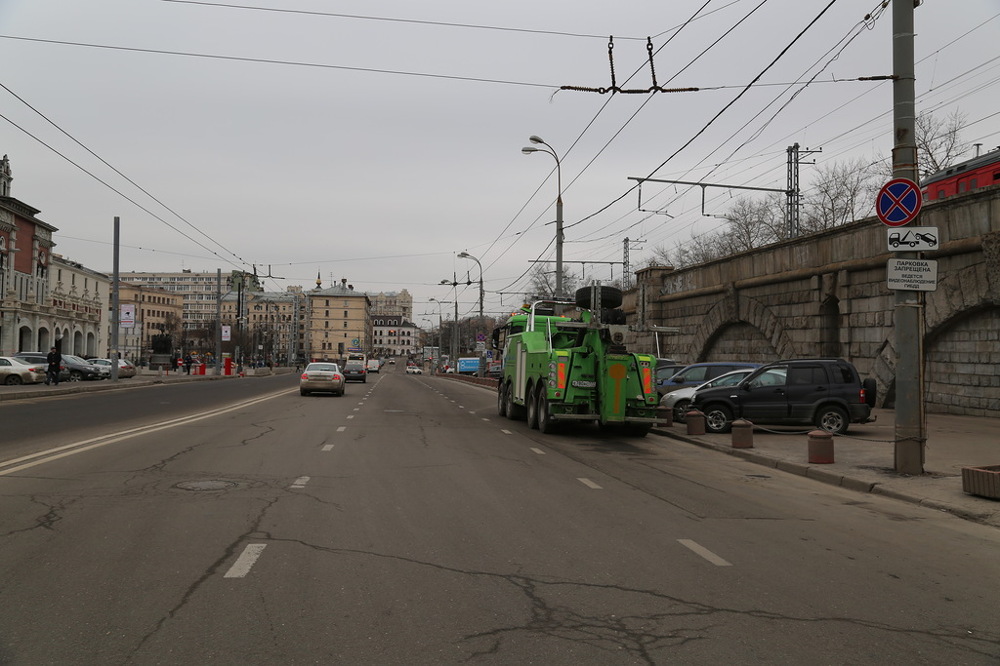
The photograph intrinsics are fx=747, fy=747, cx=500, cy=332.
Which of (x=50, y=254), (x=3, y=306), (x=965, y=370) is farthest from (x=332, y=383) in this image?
(x=50, y=254)

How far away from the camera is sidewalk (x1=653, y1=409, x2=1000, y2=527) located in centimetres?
920

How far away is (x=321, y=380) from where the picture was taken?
32062 millimetres

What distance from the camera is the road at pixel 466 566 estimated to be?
13.8ft

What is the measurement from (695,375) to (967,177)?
8.73 m

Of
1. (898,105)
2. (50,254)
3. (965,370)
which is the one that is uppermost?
(50,254)

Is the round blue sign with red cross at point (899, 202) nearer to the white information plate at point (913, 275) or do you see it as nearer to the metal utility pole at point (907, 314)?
the metal utility pole at point (907, 314)

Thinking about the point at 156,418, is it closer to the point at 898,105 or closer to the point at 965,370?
the point at 898,105

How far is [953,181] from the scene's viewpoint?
20.3m

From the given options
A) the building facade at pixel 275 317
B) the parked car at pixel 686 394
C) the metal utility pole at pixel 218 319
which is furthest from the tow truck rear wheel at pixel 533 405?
the building facade at pixel 275 317

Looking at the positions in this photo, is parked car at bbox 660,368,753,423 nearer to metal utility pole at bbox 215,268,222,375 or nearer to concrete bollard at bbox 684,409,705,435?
concrete bollard at bbox 684,409,705,435

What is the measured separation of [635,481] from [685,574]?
15.7 ft

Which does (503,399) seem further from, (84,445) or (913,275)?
(913,275)

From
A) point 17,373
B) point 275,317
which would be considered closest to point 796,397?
point 17,373

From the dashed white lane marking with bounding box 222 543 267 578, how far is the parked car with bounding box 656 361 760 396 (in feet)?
54.9
